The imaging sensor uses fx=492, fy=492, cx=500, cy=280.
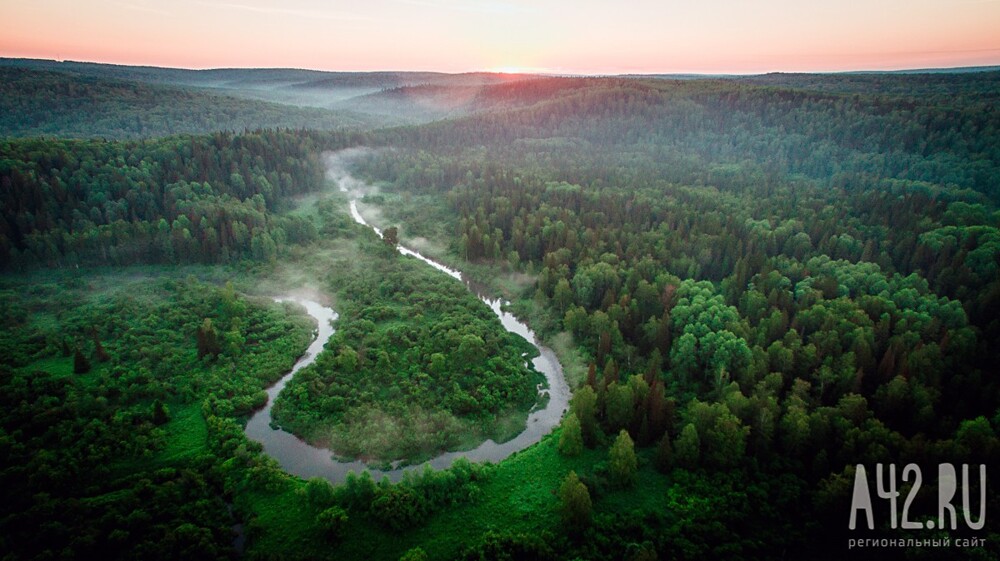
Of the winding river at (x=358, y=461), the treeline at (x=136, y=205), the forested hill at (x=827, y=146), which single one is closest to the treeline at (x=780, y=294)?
the forested hill at (x=827, y=146)

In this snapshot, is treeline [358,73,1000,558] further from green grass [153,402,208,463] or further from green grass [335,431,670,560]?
green grass [153,402,208,463]

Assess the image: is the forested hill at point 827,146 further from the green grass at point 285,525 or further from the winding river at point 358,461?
the green grass at point 285,525

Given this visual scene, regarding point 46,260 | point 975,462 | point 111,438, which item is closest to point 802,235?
point 975,462

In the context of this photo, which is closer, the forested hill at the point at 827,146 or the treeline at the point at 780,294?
the treeline at the point at 780,294

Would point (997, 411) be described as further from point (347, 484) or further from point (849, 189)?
point (849, 189)

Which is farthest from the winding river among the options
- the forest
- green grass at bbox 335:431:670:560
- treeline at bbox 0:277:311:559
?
green grass at bbox 335:431:670:560
